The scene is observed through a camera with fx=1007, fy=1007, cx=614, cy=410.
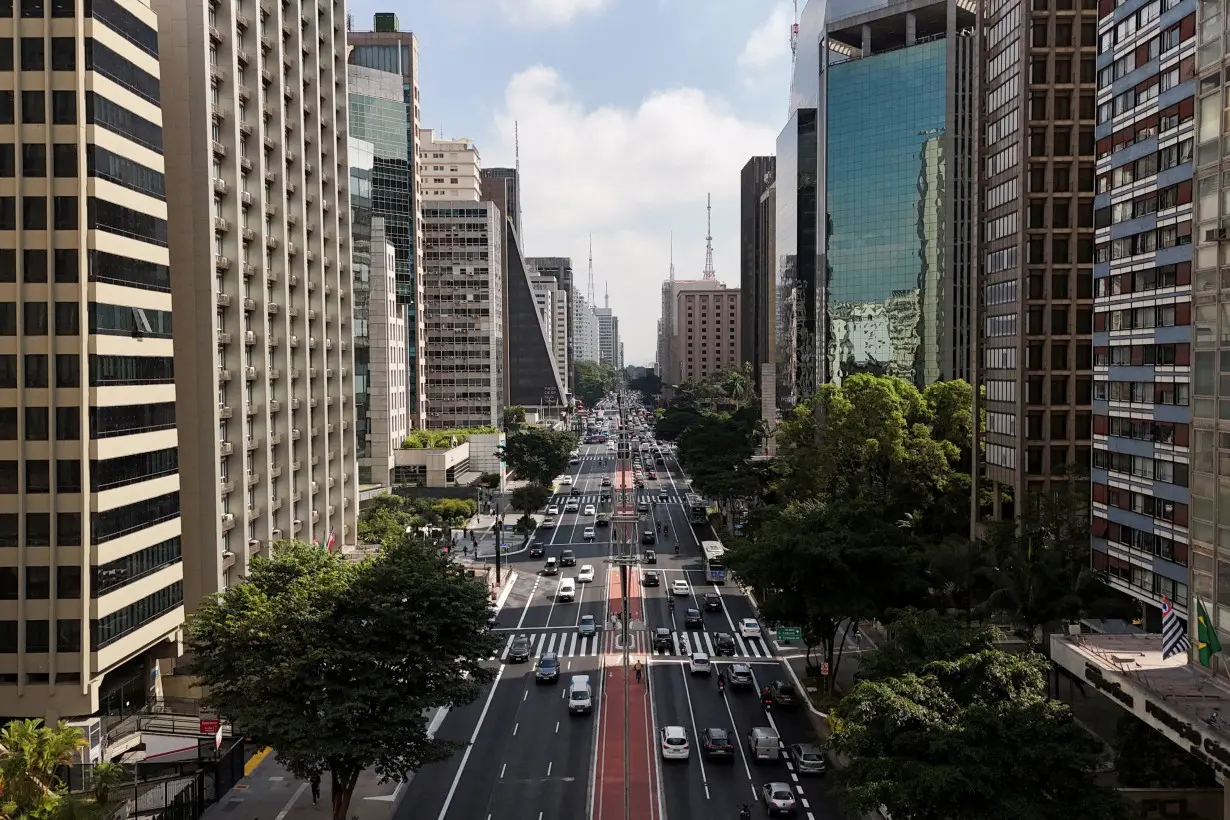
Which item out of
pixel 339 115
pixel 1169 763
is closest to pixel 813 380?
pixel 339 115

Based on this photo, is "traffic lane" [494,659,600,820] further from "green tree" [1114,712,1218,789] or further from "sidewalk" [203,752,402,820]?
"green tree" [1114,712,1218,789]

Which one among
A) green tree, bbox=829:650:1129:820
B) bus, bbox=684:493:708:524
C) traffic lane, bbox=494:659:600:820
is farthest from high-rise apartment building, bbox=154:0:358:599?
bus, bbox=684:493:708:524

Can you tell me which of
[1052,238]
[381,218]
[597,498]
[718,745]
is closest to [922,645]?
[718,745]

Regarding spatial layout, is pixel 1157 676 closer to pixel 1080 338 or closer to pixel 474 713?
pixel 474 713

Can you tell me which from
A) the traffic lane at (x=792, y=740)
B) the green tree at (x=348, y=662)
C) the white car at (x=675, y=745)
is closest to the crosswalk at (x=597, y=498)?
the traffic lane at (x=792, y=740)

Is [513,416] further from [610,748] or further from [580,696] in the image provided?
[610,748]

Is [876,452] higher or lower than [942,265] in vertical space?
lower
